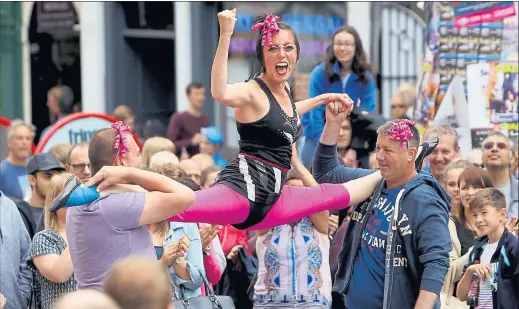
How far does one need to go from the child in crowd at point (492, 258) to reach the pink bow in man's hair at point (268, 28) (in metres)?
1.80

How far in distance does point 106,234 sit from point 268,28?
1651 mm

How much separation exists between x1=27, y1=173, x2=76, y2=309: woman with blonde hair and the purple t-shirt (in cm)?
79

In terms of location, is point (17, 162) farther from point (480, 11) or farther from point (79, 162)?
point (480, 11)

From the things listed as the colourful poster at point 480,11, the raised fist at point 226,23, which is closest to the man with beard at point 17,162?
the colourful poster at point 480,11

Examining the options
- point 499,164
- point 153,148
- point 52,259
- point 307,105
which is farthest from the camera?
point 153,148

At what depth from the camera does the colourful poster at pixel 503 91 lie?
995 centimetres

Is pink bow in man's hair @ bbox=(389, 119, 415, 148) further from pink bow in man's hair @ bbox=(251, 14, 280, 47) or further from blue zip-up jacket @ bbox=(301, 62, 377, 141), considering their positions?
blue zip-up jacket @ bbox=(301, 62, 377, 141)

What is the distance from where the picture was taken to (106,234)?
612 centimetres

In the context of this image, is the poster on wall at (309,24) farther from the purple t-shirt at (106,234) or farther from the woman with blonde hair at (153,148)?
the purple t-shirt at (106,234)

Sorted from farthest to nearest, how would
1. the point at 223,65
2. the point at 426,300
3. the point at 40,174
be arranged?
the point at 40,174, the point at 223,65, the point at 426,300

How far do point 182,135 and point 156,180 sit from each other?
764 centimetres

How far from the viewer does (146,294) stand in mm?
4312

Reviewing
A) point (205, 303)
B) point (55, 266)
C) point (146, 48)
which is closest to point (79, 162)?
point (55, 266)

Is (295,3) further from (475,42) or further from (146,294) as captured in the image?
(146,294)
